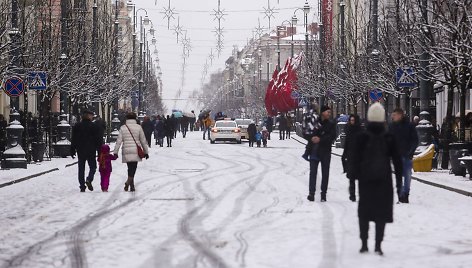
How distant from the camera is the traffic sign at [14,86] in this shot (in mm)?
26516

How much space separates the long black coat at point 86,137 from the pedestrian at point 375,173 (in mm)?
9936

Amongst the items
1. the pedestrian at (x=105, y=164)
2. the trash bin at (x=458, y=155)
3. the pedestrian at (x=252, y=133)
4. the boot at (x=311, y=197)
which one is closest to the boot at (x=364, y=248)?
the boot at (x=311, y=197)

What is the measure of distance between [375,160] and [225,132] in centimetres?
4545

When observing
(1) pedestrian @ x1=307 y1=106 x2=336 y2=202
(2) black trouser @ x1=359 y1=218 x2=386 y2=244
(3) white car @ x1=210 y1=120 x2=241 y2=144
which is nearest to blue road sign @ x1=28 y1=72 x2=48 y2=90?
(1) pedestrian @ x1=307 y1=106 x2=336 y2=202

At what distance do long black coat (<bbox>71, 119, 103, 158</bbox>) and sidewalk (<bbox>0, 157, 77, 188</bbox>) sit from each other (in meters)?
2.63

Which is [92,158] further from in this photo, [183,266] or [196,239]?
[183,266]

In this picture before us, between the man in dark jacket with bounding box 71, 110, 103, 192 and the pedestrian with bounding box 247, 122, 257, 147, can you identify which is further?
the pedestrian with bounding box 247, 122, 257, 147

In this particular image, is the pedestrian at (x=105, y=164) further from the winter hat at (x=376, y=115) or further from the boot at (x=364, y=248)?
the winter hat at (x=376, y=115)

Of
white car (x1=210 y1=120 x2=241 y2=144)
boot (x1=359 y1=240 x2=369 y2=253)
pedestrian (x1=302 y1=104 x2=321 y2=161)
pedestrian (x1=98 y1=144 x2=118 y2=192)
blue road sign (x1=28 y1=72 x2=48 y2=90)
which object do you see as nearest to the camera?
boot (x1=359 y1=240 x2=369 y2=253)

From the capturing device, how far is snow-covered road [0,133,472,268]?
1030 cm

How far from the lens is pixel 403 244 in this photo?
37.7 ft

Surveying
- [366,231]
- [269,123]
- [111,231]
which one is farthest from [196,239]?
[269,123]

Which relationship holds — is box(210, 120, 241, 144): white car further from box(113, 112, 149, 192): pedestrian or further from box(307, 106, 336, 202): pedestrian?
box(307, 106, 336, 202): pedestrian

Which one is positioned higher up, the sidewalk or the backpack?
the backpack
